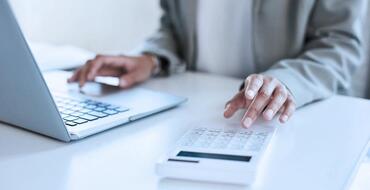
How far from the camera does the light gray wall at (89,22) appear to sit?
184cm

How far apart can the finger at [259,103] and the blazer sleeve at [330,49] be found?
0.40 feet

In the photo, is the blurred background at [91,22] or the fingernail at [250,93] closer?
the fingernail at [250,93]

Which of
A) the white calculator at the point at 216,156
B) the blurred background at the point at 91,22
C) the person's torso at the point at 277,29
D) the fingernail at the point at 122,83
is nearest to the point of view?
the white calculator at the point at 216,156

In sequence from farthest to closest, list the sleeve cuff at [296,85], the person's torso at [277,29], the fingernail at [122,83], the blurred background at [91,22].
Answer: the blurred background at [91,22] < the person's torso at [277,29] < the fingernail at [122,83] < the sleeve cuff at [296,85]

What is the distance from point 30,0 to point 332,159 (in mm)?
1692

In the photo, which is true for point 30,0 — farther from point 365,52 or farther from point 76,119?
point 76,119

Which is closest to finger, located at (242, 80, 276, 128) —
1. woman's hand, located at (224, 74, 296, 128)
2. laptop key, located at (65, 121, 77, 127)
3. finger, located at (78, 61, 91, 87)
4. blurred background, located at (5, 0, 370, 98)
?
woman's hand, located at (224, 74, 296, 128)

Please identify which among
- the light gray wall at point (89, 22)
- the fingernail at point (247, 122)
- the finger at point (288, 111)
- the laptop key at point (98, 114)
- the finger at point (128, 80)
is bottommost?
the light gray wall at point (89, 22)

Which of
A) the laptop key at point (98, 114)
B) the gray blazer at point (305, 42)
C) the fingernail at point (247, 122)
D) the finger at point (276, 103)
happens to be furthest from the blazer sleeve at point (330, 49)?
the laptop key at point (98, 114)

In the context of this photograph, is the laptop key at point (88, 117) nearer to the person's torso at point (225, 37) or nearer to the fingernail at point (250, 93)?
the fingernail at point (250, 93)

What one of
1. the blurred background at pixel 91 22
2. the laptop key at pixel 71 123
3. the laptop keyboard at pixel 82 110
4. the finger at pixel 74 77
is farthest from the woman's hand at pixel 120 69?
the blurred background at pixel 91 22

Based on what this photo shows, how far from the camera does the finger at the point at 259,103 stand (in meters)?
0.63

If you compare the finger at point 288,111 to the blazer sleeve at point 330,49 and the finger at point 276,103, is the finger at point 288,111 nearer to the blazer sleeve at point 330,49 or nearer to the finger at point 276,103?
the finger at point 276,103

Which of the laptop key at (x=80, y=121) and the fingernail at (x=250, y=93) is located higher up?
the laptop key at (x=80, y=121)
